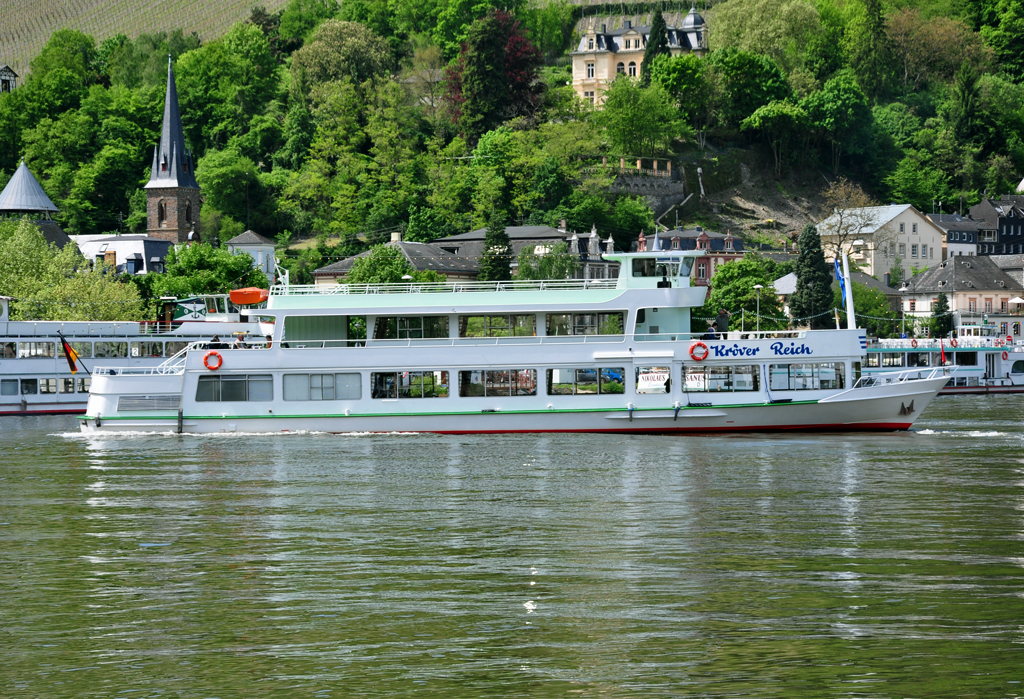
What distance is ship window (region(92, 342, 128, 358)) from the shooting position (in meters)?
67.1

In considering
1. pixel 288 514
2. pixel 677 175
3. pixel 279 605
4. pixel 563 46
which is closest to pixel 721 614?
pixel 279 605

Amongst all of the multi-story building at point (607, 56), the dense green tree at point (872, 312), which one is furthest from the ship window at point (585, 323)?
the multi-story building at point (607, 56)

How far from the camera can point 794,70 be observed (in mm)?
147500

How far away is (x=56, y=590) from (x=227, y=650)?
4.88 meters

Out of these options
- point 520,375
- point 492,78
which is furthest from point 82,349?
point 492,78

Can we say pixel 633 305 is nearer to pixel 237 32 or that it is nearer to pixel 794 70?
pixel 794 70

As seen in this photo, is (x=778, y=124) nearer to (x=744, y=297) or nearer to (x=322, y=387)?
(x=744, y=297)

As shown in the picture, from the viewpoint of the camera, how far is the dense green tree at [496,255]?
104887mm

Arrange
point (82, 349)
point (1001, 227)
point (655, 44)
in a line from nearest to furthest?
point (82, 349), point (1001, 227), point (655, 44)

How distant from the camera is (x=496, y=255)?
106688mm

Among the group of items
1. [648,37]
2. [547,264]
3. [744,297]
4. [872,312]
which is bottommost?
[872,312]

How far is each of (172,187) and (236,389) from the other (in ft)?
293

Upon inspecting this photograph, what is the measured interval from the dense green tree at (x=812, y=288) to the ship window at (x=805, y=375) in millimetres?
61556

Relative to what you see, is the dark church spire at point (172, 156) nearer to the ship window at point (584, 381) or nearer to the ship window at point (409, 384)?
the ship window at point (409, 384)
